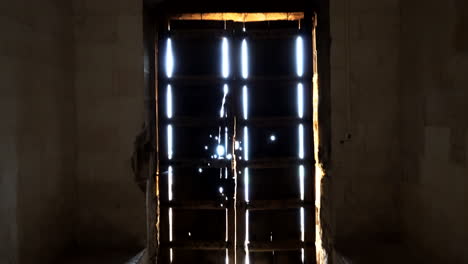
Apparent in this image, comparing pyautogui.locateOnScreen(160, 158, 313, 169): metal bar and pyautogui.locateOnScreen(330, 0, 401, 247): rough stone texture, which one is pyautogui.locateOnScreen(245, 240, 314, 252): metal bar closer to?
pyautogui.locateOnScreen(330, 0, 401, 247): rough stone texture

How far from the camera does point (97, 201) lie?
273cm

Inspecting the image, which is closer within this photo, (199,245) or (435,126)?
(435,126)

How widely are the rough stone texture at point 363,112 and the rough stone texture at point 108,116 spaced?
1178mm

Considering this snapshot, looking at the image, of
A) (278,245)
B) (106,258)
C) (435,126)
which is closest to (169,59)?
(106,258)

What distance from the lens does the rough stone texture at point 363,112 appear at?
8.82 feet

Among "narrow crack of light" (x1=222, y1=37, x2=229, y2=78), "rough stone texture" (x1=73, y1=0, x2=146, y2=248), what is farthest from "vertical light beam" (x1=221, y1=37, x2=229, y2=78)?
"rough stone texture" (x1=73, y1=0, x2=146, y2=248)

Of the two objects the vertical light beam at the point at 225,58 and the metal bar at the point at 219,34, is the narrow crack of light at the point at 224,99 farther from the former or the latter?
the metal bar at the point at 219,34

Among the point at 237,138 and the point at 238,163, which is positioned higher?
the point at 237,138

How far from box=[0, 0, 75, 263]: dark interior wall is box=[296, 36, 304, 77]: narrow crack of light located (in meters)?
1.44

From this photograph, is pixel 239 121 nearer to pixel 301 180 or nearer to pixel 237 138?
pixel 237 138

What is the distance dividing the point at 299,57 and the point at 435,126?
3.44 feet

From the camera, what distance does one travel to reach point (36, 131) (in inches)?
88.5

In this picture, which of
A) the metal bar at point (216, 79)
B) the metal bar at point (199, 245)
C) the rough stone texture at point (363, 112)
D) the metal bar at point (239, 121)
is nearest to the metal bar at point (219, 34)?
the metal bar at point (216, 79)

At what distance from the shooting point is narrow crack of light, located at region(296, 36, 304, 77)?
3.00 m
